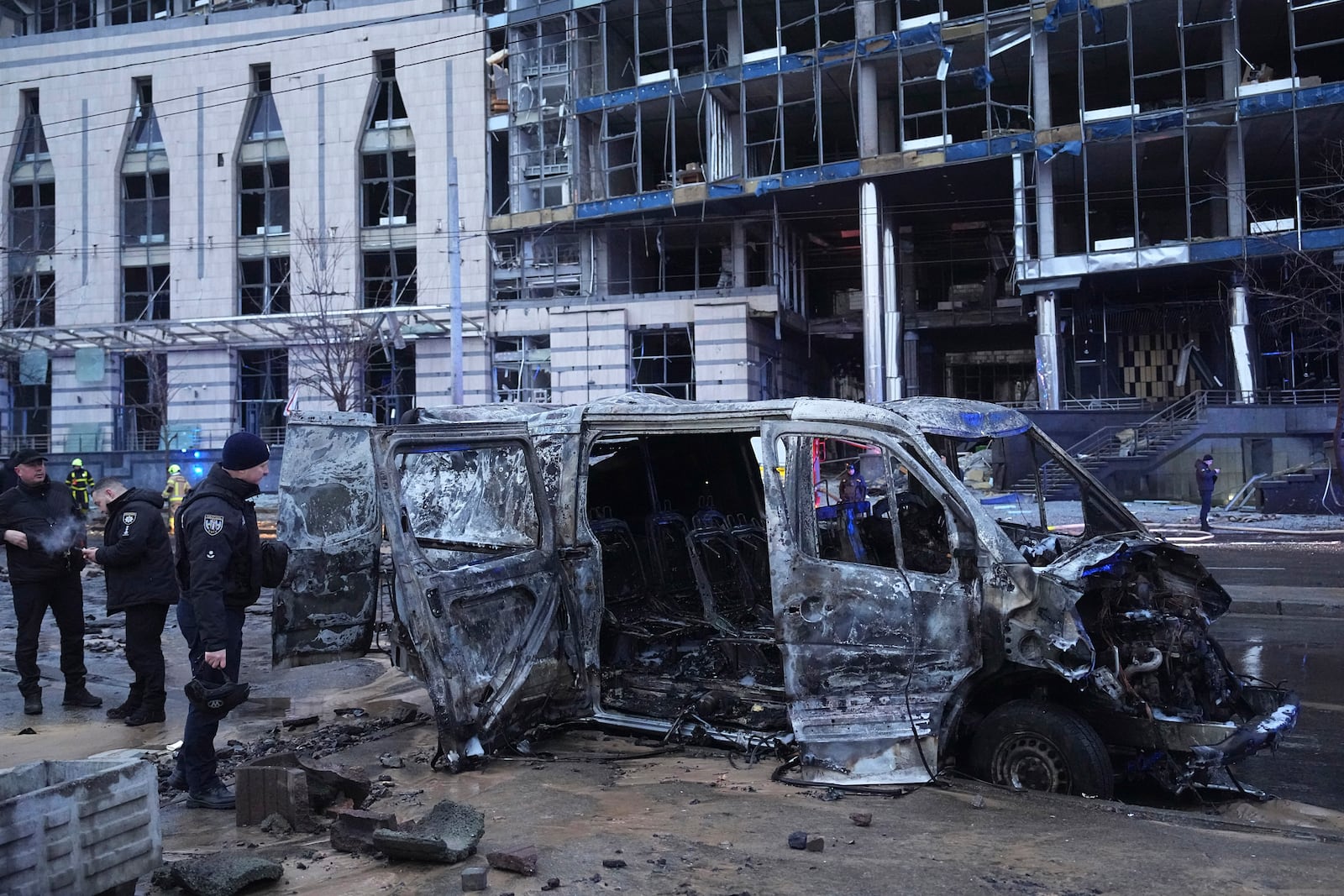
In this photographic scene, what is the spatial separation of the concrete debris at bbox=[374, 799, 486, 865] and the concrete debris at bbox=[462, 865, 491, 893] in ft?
0.81

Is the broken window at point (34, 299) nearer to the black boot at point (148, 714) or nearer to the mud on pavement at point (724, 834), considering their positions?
the black boot at point (148, 714)

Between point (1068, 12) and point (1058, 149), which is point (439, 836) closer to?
point (1058, 149)

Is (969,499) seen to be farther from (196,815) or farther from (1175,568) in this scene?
(196,815)

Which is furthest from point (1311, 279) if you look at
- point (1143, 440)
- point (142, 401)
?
point (142, 401)

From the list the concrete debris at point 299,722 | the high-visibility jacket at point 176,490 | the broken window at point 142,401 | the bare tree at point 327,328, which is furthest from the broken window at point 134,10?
the concrete debris at point 299,722

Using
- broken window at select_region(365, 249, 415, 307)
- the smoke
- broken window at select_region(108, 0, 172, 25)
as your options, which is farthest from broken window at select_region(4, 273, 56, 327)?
the smoke

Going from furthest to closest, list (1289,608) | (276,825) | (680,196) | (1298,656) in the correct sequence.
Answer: (680,196)
(1289,608)
(1298,656)
(276,825)

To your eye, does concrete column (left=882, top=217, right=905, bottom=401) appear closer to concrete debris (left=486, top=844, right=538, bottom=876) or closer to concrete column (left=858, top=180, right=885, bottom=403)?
concrete column (left=858, top=180, right=885, bottom=403)

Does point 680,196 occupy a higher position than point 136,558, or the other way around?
point 680,196

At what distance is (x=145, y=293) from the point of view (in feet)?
117

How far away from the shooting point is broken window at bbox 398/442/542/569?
21.1 feet

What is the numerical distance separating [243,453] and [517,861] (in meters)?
2.75

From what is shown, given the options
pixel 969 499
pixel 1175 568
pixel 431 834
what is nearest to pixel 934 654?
pixel 969 499

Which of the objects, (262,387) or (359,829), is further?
(262,387)
